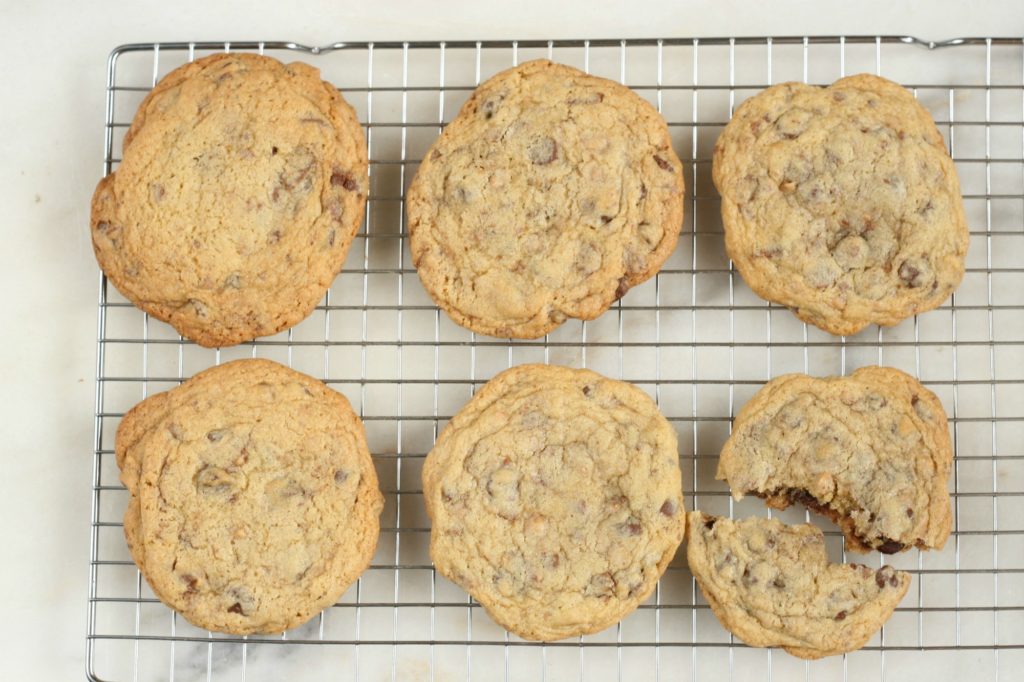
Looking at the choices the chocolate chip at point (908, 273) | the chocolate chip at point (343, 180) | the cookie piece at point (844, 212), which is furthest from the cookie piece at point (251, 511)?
the chocolate chip at point (908, 273)

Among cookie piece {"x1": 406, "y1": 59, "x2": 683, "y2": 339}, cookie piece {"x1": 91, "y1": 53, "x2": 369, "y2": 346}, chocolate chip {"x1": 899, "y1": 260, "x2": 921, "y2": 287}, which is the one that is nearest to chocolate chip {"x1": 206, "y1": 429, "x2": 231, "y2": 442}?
cookie piece {"x1": 91, "y1": 53, "x2": 369, "y2": 346}

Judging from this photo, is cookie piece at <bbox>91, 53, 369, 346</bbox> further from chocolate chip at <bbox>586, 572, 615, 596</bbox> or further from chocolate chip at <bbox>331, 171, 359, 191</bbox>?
chocolate chip at <bbox>586, 572, 615, 596</bbox>

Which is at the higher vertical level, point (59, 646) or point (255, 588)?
point (255, 588)

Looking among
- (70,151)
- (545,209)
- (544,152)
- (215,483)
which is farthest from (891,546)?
(70,151)

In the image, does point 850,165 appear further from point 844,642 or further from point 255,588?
point 255,588

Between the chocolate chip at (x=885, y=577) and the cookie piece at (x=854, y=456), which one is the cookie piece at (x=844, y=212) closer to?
the cookie piece at (x=854, y=456)

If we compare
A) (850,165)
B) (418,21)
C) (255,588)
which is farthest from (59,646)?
(850,165)
